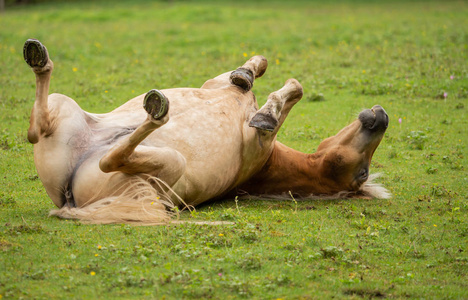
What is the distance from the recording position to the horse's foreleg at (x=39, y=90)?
5094mm

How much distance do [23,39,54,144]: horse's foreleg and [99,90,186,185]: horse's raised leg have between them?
609 millimetres

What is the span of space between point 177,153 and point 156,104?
2.04 feet

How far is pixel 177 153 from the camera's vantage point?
17.4ft

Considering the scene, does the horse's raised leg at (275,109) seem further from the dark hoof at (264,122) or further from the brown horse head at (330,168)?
the brown horse head at (330,168)

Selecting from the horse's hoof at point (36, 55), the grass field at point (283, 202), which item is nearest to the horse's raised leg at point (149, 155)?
the grass field at point (283, 202)

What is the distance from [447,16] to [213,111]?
1718 cm

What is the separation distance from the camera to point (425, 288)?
4.14m

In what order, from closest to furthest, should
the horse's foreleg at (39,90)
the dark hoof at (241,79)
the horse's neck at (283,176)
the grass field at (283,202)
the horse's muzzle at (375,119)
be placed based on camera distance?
1. the grass field at (283,202)
2. the horse's foreleg at (39,90)
3. the horse's muzzle at (375,119)
4. the horse's neck at (283,176)
5. the dark hoof at (241,79)

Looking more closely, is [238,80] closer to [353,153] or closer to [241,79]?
[241,79]

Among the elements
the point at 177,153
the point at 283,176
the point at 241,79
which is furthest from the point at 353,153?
the point at 177,153

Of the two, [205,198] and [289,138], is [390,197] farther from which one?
[289,138]

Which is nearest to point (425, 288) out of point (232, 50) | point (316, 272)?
point (316, 272)

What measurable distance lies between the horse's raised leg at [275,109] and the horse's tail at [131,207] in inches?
45.3

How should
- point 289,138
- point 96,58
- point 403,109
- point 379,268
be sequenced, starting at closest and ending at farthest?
point 379,268, point 289,138, point 403,109, point 96,58
